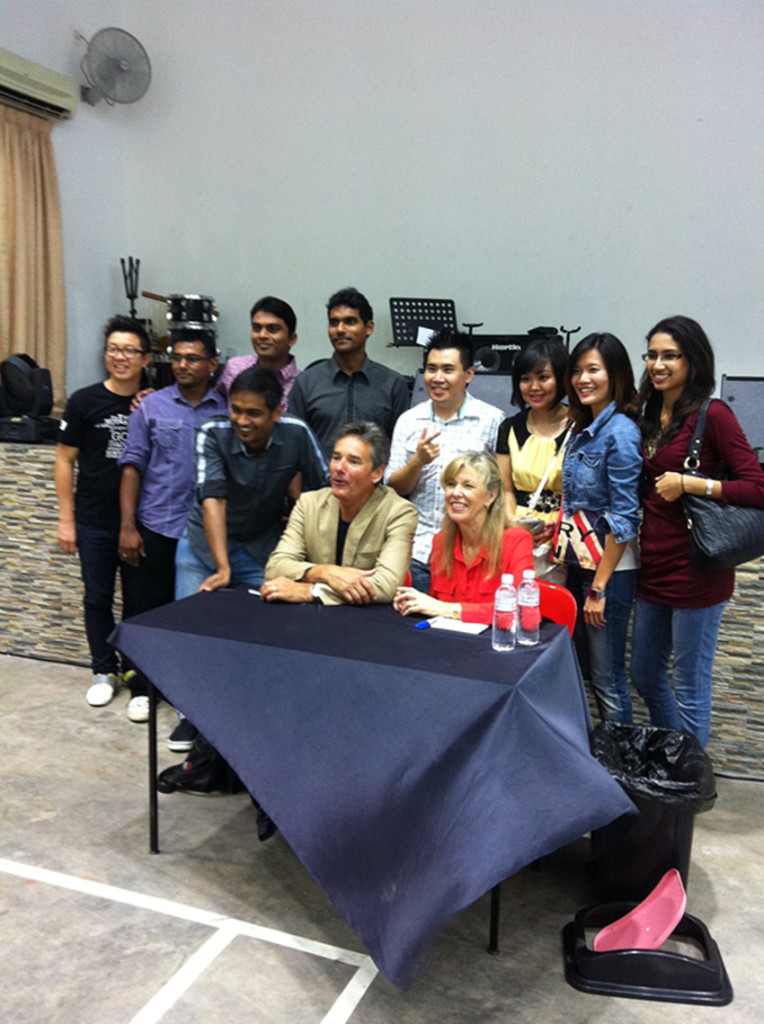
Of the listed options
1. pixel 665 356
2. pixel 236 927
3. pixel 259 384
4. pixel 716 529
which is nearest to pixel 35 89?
pixel 259 384

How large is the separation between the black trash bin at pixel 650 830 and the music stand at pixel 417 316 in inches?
140

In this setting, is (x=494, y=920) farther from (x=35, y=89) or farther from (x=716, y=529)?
(x=35, y=89)

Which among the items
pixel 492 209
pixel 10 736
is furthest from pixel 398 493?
pixel 492 209

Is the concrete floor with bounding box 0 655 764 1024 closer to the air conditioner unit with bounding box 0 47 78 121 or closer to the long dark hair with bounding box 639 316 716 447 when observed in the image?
the long dark hair with bounding box 639 316 716 447

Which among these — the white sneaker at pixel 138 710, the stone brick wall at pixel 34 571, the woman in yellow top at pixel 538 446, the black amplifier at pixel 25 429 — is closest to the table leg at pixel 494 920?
the woman in yellow top at pixel 538 446

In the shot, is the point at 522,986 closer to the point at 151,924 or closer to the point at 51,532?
the point at 151,924

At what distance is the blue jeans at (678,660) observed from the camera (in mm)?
2404

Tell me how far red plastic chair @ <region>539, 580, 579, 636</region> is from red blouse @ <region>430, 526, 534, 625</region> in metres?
0.09

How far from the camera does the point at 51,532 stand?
12.6 ft

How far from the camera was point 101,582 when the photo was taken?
11.3ft

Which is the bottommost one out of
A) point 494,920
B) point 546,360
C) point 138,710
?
point 138,710

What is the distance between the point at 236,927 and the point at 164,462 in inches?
66.2

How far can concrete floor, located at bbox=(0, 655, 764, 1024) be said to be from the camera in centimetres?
182

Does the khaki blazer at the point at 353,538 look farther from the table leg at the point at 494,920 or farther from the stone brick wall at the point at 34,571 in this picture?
the stone brick wall at the point at 34,571
